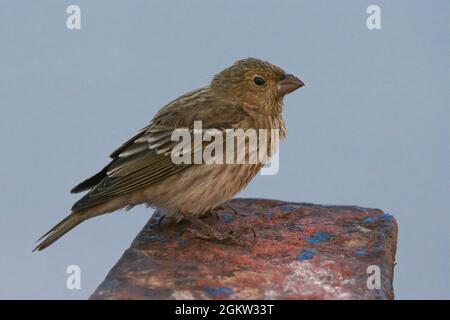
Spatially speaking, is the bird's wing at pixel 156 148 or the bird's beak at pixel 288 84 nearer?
the bird's wing at pixel 156 148

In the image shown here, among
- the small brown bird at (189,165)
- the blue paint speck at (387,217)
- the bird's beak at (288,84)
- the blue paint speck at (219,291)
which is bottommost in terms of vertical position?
the blue paint speck at (219,291)

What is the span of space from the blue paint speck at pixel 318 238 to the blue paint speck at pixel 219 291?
102 cm

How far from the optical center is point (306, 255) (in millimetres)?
4762

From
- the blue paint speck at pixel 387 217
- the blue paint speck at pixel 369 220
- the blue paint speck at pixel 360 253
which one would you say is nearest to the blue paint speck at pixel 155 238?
the blue paint speck at pixel 360 253

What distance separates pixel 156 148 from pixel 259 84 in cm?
89

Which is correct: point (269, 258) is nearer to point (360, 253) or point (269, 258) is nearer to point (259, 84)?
point (360, 253)

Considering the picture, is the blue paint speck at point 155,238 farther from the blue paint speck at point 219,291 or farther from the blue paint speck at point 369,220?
the blue paint speck at point 369,220

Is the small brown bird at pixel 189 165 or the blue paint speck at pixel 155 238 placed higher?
the small brown bird at pixel 189 165

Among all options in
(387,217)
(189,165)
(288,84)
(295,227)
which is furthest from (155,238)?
(387,217)

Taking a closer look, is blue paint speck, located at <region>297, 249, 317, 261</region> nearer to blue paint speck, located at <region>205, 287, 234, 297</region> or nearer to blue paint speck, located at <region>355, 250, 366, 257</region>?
blue paint speck, located at <region>355, 250, 366, 257</region>

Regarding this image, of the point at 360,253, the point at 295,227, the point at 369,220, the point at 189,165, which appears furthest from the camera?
the point at 369,220

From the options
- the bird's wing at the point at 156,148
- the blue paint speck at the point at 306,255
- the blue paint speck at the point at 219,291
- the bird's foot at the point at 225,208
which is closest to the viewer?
the blue paint speck at the point at 219,291

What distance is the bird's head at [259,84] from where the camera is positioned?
17.8ft

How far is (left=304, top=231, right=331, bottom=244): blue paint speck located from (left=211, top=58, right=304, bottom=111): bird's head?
3.24 feet
